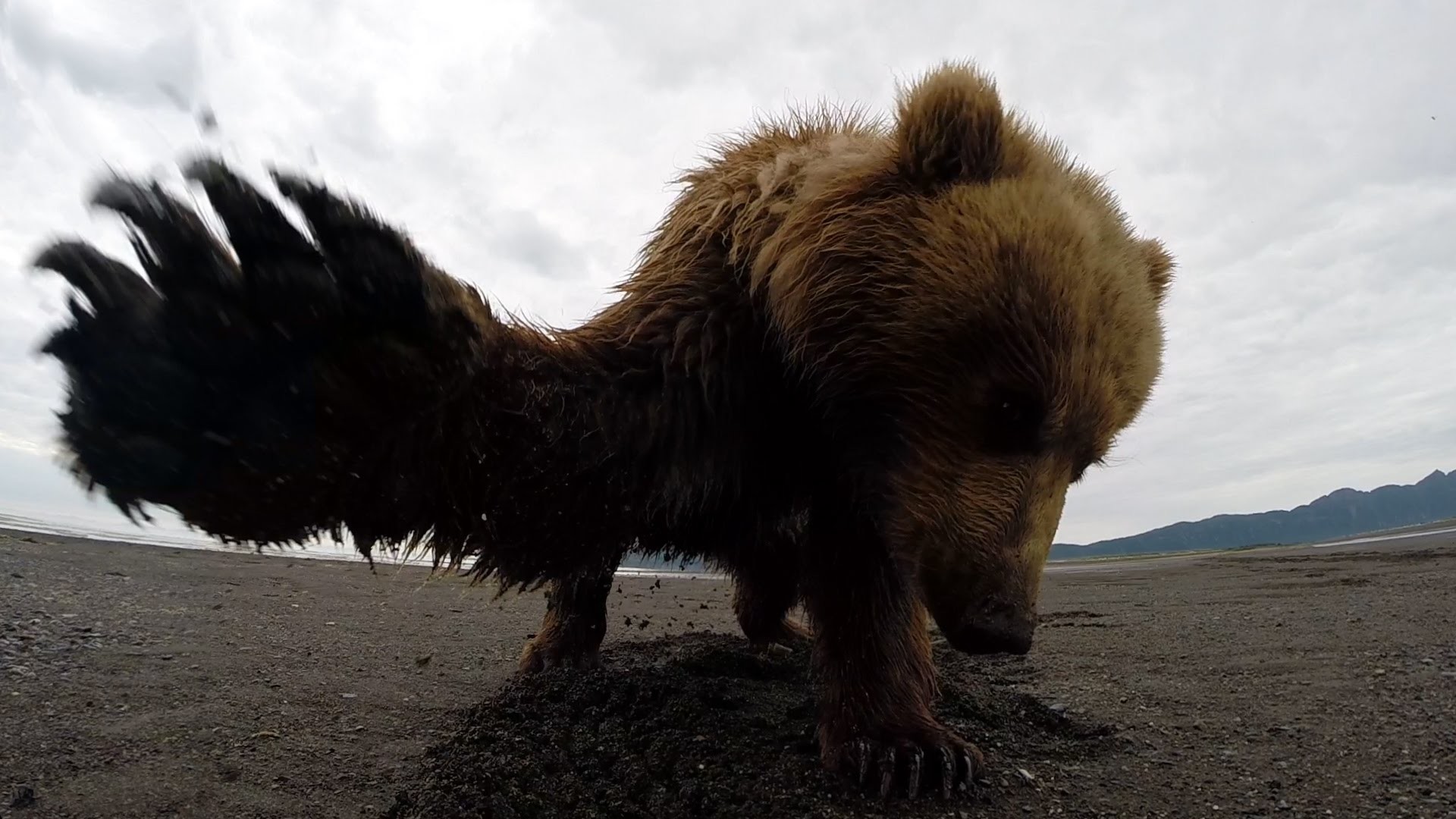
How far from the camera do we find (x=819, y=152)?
98.0 inches

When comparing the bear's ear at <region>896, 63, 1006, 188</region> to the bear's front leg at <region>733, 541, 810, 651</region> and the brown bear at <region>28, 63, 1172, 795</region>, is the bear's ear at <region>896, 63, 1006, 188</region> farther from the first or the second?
the bear's front leg at <region>733, 541, 810, 651</region>

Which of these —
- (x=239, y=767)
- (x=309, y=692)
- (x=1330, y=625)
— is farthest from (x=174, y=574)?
(x=1330, y=625)

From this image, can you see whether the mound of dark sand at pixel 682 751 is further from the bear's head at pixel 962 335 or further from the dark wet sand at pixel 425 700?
the bear's head at pixel 962 335

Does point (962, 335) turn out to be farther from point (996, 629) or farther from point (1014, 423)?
point (996, 629)

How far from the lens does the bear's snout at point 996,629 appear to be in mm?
1898

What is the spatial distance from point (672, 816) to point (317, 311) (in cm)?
131

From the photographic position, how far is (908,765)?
2.10m

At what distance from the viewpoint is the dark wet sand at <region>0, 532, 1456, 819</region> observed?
1801 millimetres

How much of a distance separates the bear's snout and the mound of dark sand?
382 millimetres

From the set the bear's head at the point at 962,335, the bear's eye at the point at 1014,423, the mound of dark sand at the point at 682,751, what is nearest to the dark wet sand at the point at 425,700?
the mound of dark sand at the point at 682,751

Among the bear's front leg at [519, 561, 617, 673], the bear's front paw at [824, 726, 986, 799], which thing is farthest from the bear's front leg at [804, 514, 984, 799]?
the bear's front leg at [519, 561, 617, 673]

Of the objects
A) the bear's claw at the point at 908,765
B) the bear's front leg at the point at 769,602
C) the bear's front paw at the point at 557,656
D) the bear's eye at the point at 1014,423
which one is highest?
the bear's eye at the point at 1014,423

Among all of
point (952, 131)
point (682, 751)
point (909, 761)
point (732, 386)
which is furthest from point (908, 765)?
point (952, 131)

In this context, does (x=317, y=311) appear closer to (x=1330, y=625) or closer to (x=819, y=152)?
(x=819, y=152)
